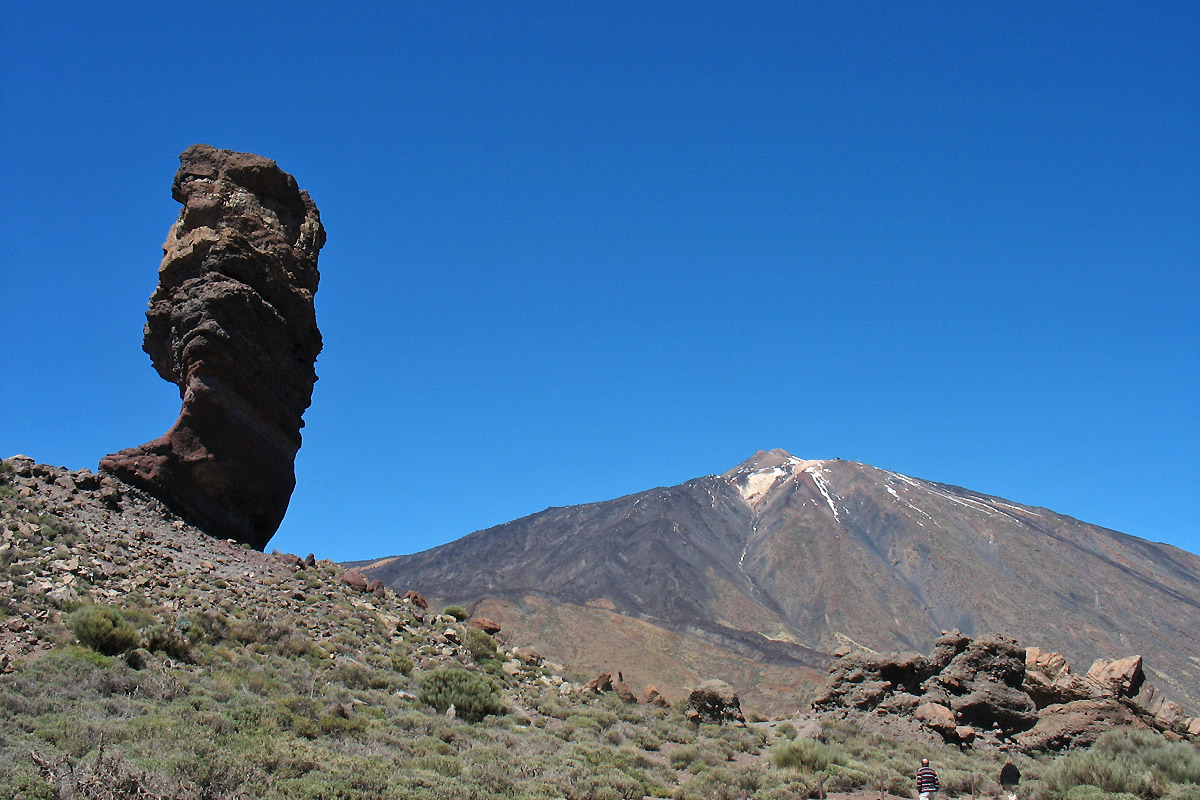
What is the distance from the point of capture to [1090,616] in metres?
94.6

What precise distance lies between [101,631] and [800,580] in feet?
336

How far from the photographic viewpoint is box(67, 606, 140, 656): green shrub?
39.5 ft

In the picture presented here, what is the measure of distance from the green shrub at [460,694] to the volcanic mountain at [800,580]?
36.3 m

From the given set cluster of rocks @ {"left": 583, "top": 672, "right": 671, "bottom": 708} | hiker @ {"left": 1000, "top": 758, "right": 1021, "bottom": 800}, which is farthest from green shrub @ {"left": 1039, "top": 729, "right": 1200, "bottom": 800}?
cluster of rocks @ {"left": 583, "top": 672, "right": 671, "bottom": 708}

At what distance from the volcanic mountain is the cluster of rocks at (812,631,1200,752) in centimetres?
2771

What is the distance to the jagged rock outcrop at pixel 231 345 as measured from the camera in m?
19.6

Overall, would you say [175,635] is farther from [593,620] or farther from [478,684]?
[593,620]

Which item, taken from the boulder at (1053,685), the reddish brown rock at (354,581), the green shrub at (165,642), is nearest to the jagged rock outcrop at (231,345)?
the reddish brown rock at (354,581)

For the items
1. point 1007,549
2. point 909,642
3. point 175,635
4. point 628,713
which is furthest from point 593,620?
point 1007,549

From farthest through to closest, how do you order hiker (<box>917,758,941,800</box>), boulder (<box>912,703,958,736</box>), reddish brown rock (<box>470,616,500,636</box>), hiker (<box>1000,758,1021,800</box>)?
reddish brown rock (<box>470,616,500,636</box>), boulder (<box>912,703,958,736</box>), hiker (<box>1000,758,1021,800</box>), hiker (<box>917,758,941,800</box>)

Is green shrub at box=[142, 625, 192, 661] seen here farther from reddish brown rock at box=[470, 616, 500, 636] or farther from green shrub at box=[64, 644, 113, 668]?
reddish brown rock at box=[470, 616, 500, 636]

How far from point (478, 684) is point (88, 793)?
380 inches

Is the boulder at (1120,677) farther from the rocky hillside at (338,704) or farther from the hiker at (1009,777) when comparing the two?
the hiker at (1009,777)

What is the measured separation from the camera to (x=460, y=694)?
15.8 meters
